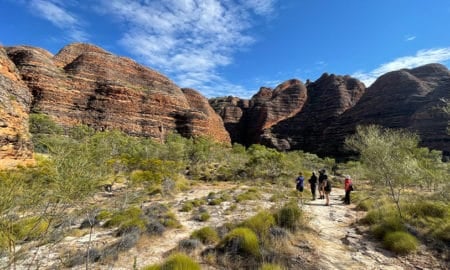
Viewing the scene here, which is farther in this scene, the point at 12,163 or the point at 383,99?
the point at 383,99

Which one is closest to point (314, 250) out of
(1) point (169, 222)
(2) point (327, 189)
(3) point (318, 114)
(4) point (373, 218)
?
(4) point (373, 218)

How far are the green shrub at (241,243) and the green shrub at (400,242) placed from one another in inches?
149

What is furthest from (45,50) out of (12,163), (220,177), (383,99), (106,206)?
(383,99)

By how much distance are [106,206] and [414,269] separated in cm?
1266

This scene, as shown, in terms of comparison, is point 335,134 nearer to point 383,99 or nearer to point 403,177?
point 383,99

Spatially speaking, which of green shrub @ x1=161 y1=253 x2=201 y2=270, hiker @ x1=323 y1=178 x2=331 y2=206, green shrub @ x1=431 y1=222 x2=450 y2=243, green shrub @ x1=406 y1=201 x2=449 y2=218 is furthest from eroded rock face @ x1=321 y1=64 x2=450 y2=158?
green shrub @ x1=161 y1=253 x2=201 y2=270

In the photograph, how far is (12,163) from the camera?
717 inches

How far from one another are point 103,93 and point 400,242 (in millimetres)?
65059

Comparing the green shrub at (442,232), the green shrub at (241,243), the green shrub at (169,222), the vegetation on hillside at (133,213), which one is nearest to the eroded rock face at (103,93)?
the vegetation on hillside at (133,213)

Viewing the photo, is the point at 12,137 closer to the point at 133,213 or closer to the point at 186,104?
the point at 133,213

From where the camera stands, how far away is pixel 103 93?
5941cm

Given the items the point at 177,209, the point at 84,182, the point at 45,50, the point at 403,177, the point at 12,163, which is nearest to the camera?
the point at 84,182

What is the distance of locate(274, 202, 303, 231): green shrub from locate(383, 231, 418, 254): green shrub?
250 centimetres

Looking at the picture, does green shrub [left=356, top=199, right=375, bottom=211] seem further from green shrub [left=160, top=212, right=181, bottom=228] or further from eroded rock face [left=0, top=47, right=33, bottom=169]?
eroded rock face [left=0, top=47, right=33, bottom=169]
